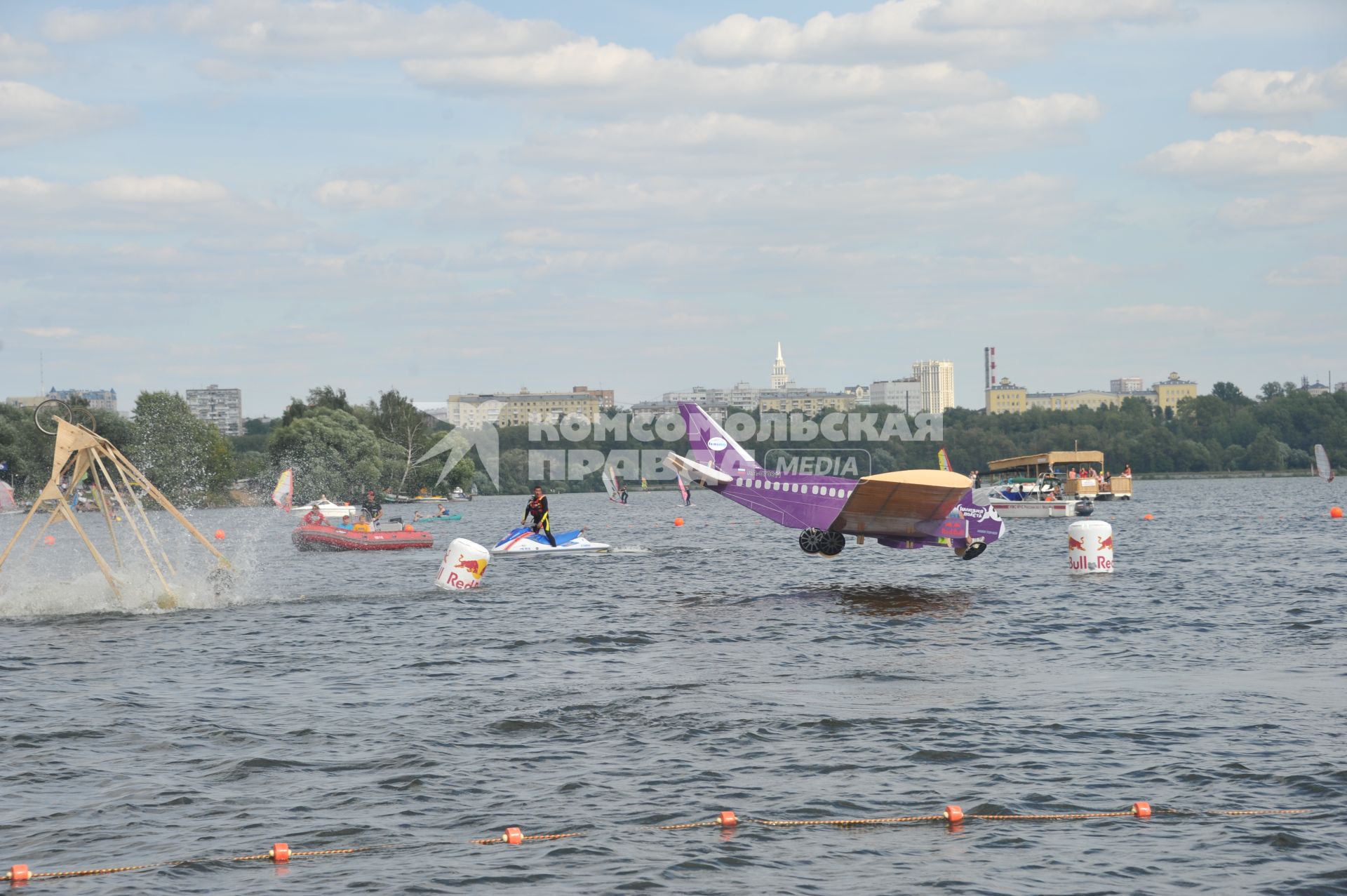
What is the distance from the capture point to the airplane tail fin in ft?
108

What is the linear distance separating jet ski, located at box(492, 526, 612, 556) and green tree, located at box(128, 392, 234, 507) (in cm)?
7544

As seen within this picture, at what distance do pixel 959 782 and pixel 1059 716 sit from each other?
352 centimetres

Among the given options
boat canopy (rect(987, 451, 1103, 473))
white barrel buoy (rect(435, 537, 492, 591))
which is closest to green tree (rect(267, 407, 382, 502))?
boat canopy (rect(987, 451, 1103, 473))

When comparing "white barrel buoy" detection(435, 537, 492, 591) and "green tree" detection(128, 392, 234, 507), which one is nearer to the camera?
"white barrel buoy" detection(435, 537, 492, 591)

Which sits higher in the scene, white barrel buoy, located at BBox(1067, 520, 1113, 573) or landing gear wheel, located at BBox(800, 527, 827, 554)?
landing gear wheel, located at BBox(800, 527, 827, 554)

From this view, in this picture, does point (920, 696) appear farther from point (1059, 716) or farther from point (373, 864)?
point (373, 864)

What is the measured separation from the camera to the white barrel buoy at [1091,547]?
35406mm

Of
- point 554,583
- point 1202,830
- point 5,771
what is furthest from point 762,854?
point 554,583

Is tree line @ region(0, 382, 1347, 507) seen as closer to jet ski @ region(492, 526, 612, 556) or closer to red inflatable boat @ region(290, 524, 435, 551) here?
red inflatable boat @ region(290, 524, 435, 551)

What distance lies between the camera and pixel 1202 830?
10969 mm

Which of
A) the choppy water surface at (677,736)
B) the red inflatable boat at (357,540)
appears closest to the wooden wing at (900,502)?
the choppy water surface at (677,736)

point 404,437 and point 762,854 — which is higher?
point 404,437

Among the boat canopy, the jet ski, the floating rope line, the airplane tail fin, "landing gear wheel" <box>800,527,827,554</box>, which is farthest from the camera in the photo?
the boat canopy

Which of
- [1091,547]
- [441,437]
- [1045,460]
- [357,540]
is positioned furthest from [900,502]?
[441,437]
